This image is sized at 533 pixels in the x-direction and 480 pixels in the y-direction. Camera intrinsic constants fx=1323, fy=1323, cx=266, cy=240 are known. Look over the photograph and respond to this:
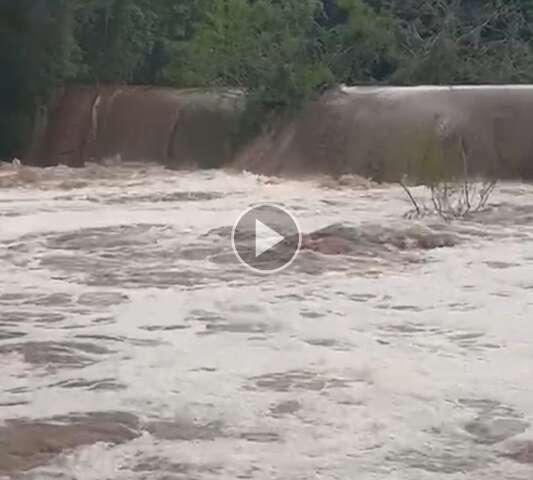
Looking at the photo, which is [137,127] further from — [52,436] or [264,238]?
[52,436]

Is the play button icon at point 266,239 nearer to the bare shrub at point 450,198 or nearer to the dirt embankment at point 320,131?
the bare shrub at point 450,198

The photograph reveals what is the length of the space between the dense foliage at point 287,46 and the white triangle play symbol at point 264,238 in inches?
282

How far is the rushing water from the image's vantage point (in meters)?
5.14

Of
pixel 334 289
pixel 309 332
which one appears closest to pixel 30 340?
pixel 309 332

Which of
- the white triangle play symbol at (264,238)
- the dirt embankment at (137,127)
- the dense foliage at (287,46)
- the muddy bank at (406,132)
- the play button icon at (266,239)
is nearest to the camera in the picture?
the play button icon at (266,239)

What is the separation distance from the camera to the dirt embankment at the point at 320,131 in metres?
16.8

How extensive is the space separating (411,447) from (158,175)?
44.7ft

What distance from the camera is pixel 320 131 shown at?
1847 cm

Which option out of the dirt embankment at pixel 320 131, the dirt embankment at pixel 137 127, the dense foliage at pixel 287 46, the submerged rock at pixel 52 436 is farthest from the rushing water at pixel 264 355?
the dirt embankment at pixel 137 127

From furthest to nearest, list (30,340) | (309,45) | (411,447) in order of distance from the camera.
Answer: (309,45)
(30,340)
(411,447)

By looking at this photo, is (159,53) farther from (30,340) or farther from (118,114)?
(30,340)

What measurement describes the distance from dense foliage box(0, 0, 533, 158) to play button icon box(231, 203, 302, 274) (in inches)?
237

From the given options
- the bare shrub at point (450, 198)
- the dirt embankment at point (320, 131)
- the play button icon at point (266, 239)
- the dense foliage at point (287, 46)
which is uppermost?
the dense foliage at point (287, 46)

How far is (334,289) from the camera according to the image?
346 inches
